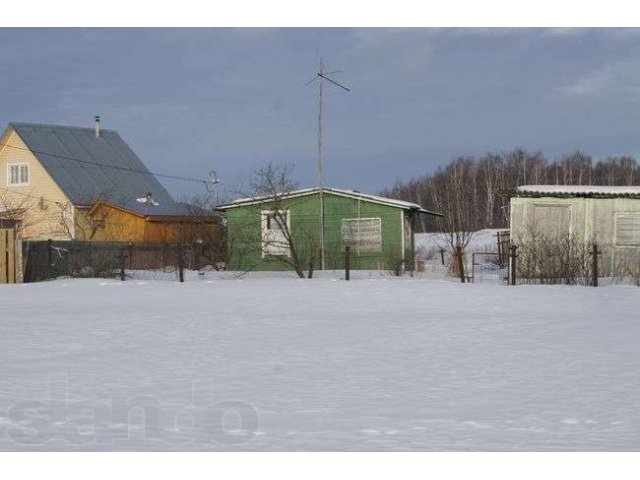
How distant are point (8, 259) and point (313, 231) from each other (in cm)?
1053

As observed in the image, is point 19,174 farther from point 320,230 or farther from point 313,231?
point 320,230

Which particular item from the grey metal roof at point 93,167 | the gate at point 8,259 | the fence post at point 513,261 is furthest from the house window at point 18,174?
the fence post at point 513,261

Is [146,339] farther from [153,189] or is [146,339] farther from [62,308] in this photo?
[153,189]

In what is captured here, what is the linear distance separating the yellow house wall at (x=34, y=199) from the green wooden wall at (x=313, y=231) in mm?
10339

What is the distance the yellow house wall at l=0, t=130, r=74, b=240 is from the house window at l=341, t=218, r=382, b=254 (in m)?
13.4

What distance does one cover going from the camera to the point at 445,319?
13828 millimetres

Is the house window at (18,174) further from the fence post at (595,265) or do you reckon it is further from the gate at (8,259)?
the fence post at (595,265)

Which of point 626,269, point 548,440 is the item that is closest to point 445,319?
point 548,440

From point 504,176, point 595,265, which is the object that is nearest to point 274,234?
point 595,265

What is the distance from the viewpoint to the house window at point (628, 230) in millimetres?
23875

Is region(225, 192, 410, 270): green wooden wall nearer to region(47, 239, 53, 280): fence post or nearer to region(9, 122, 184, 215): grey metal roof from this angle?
region(47, 239, 53, 280): fence post

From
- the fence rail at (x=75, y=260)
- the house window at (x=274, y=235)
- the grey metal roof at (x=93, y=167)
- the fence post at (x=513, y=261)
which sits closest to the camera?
the fence post at (x=513, y=261)

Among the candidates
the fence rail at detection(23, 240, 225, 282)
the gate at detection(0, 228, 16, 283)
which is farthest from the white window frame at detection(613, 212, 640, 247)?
the gate at detection(0, 228, 16, 283)

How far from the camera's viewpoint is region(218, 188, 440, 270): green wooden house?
29594 mm
